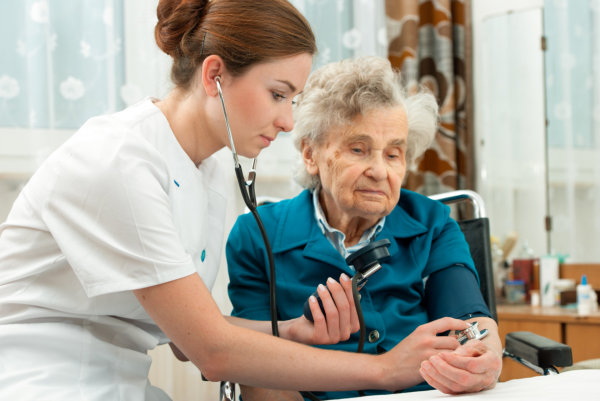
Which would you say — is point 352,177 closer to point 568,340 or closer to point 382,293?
point 382,293

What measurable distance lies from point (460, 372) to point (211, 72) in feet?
2.14

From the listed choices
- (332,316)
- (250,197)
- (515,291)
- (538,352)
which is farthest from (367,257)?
(515,291)

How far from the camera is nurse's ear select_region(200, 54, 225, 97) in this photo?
109cm

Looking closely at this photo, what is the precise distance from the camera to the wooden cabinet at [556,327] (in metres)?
2.12

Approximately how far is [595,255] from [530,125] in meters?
0.61

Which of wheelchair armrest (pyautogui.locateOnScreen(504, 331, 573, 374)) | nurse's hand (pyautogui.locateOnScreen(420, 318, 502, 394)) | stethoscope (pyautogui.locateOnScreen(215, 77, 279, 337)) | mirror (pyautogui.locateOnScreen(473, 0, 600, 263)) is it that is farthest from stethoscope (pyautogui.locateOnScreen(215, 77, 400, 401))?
mirror (pyautogui.locateOnScreen(473, 0, 600, 263))

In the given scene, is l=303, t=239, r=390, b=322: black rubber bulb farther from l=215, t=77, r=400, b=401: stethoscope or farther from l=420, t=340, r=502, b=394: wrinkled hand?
l=420, t=340, r=502, b=394: wrinkled hand

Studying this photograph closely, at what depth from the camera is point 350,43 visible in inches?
105

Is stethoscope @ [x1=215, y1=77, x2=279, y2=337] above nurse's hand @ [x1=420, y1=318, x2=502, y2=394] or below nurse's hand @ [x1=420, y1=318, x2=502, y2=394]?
above

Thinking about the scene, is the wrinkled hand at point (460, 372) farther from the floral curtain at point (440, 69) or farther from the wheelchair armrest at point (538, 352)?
the floral curtain at point (440, 69)

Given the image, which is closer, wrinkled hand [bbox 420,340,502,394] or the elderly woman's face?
wrinkled hand [bbox 420,340,502,394]

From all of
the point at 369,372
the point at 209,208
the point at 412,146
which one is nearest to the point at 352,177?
the point at 412,146

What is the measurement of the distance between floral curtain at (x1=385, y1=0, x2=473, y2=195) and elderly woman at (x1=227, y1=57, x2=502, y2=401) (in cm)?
131

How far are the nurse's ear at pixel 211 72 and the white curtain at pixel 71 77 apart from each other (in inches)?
44.6
